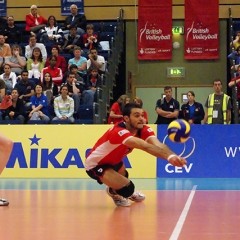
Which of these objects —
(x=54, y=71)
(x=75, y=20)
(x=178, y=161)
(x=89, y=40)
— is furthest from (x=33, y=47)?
(x=178, y=161)

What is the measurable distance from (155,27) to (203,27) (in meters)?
1.65

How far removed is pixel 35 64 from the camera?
18766 millimetres

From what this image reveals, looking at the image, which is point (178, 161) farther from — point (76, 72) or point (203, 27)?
point (203, 27)

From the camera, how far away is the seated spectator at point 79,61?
18.4m

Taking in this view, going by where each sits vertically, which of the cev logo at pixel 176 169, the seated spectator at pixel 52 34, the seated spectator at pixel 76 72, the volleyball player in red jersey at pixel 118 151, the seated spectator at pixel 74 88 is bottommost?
the cev logo at pixel 176 169

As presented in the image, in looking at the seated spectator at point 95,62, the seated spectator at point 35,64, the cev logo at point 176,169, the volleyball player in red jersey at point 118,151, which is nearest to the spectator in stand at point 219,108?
the cev logo at point 176,169

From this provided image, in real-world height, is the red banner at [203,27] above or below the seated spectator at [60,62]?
above

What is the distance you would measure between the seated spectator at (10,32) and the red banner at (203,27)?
19.3 feet

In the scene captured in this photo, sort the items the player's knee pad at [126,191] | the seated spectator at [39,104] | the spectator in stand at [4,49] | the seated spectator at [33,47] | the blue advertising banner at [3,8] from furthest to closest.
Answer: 1. the blue advertising banner at [3,8]
2. the spectator in stand at [4,49]
3. the seated spectator at [33,47]
4. the seated spectator at [39,104]
5. the player's knee pad at [126,191]

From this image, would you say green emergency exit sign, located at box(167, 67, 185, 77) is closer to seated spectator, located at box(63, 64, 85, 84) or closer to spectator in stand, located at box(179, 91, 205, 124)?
seated spectator, located at box(63, 64, 85, 84)

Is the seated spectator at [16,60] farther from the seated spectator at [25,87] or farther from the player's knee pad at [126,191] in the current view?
the player's knee pad at [126,191]

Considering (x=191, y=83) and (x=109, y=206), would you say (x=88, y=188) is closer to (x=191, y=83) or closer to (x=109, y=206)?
(x=109, y=206)

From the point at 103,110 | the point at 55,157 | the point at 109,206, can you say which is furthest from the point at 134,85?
the point at 109,206

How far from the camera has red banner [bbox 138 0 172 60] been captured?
21364 mm
